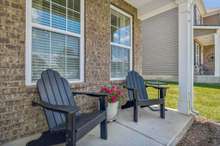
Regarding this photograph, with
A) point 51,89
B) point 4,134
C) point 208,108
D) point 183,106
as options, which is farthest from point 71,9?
point 208,108

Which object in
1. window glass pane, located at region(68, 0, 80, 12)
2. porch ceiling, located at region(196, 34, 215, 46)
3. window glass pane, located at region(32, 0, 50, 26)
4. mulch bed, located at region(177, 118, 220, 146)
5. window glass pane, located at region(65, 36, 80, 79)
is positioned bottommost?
mulch bed, located at region(177, 118, 220, 146)

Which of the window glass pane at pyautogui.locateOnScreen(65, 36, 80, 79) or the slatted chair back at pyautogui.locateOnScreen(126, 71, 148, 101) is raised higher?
the window glass pane at pyautogui.locateOnScreen(65, 36, 80, 79)

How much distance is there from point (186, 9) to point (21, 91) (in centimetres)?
395

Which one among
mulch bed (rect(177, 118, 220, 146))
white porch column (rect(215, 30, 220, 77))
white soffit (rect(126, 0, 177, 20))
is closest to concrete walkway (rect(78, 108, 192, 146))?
mulch bed (rect(177, 118, 220, 146))

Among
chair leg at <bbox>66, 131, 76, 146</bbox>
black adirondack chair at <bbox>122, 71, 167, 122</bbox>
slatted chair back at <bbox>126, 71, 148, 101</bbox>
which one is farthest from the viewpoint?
slatted chair back at <bbox>126, 71, 148, 101</bbox>

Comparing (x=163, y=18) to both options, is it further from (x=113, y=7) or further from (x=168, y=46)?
(x=113, y=7)

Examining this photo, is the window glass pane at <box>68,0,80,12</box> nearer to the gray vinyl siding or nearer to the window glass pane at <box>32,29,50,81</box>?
the window glass pane at <box>32,29,50,81</box>

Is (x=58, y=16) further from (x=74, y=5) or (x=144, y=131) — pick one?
(x=144, y=131)

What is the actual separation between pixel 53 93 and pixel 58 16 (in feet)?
4.46

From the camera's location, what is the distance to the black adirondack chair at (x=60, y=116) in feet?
6.59

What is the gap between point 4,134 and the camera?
2.54 meters

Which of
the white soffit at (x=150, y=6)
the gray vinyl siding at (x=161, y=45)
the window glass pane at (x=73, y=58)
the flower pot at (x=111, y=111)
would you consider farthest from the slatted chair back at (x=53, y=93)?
the gray vinyl siding at (x=161, y=45)

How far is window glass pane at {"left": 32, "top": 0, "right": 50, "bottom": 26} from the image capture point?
2.96 meters

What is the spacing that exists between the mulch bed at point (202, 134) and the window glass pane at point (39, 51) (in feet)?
7.97
